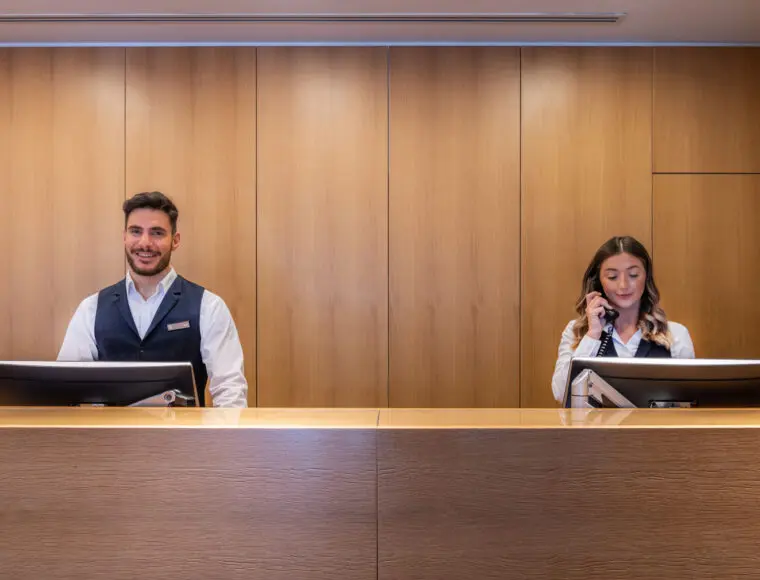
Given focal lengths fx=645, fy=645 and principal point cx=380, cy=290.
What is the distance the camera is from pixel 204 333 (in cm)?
297

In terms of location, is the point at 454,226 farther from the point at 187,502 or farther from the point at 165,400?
the point at 187,502

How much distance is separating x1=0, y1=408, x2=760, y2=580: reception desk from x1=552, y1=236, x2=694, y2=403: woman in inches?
80.5

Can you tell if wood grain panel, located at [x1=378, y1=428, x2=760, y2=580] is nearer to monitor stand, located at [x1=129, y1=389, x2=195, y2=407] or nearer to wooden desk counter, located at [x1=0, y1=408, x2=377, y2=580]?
wooden desk counter, located at [x1=0, y1=408, x2=377, y2=580]

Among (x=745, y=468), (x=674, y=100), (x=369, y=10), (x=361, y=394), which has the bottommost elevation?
(x=361, y=394)

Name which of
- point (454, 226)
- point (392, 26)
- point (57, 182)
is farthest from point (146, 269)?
point (392, 26)

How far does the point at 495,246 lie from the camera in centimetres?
399

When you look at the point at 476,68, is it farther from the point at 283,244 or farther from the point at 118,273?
the point at 118,273

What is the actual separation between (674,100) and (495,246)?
143 cm

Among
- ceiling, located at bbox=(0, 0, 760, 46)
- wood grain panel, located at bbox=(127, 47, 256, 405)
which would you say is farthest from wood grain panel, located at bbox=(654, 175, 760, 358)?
wood grain panel, located at bbox=(127, 47, 256, 405)

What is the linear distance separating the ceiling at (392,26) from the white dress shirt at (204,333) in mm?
1550

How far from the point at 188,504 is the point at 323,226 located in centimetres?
307

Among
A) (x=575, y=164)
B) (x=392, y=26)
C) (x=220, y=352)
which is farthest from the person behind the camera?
(x=575, y=164)

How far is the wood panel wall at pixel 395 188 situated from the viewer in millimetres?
3982

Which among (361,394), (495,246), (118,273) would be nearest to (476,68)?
(495,246)
